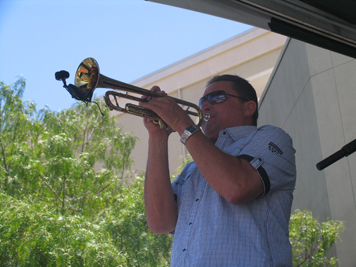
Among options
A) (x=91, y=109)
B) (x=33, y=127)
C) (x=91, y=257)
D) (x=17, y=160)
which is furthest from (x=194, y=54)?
(x=91, y=257)

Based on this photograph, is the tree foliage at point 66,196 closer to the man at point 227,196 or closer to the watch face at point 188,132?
the man at point 227,196

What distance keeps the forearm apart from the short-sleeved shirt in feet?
0.50

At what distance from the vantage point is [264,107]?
8.48 meters

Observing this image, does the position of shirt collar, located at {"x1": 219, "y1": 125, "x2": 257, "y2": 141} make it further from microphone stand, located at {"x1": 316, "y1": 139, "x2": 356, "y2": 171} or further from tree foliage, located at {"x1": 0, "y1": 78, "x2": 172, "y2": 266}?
tree foliage, located at {"x1": 0, "y1": 78, "x2": 172, "y2": 266}

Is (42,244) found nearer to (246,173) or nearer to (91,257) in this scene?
(91,257)

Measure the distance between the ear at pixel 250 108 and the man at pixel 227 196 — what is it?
0.45 feet

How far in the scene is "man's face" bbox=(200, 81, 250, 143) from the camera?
2.36m

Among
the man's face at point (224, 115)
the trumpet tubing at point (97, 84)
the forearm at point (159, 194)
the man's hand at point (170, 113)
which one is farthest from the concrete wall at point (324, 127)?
the man's hand at point (170, 113)

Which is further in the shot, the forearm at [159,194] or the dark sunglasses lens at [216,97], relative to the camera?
the dark sunglasses lens at [216,97]

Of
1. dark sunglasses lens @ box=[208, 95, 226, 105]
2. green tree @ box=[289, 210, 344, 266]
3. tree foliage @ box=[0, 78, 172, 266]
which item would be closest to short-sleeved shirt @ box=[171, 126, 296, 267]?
dark sunglasses lens @ box=[208, 95, 226, 105]

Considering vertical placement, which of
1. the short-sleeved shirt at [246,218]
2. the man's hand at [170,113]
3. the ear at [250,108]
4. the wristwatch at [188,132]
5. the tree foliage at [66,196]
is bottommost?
the short-sleeved shirt at [246,218]

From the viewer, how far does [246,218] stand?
69.9 inches

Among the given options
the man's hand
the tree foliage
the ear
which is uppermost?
the tree foliage

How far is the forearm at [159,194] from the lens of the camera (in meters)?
2.23
